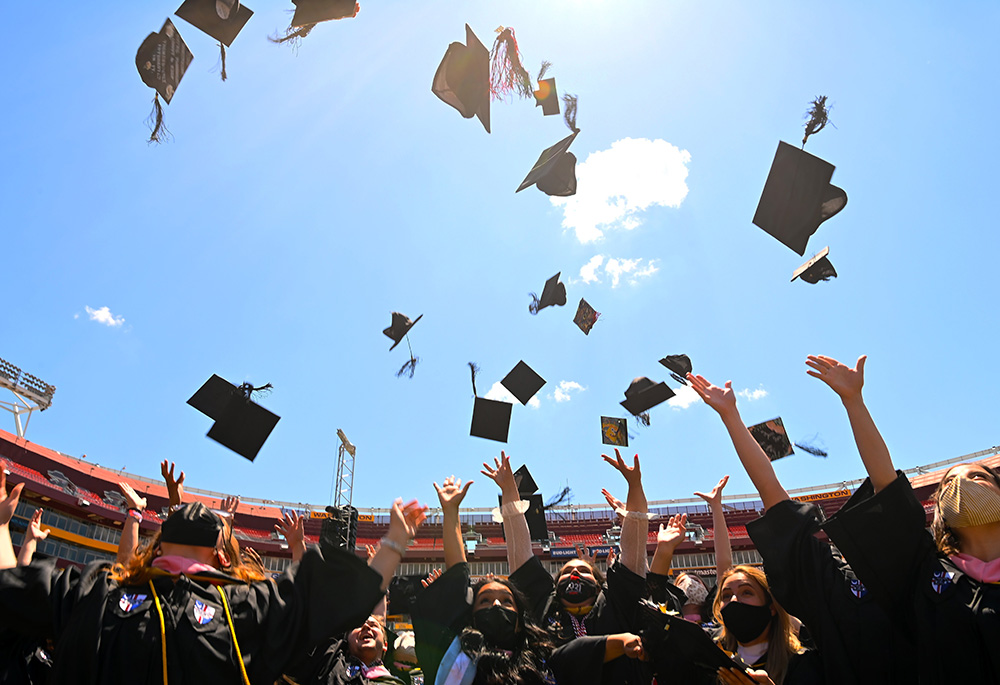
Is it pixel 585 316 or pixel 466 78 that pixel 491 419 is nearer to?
pixel 585 316

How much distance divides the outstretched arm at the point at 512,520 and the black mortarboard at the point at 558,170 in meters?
3.69

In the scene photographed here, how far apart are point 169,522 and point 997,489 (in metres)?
2.91

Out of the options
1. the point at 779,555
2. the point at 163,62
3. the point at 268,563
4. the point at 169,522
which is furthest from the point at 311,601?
the point at 268,563

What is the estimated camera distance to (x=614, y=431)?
9031mm

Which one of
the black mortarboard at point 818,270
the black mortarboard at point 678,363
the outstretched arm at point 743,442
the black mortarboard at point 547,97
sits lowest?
the outstretched arm at point 743,442

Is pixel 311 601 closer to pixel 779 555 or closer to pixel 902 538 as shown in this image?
pixel 779 555

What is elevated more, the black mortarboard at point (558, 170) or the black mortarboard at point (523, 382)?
the black mortarboard at point (558, 170)

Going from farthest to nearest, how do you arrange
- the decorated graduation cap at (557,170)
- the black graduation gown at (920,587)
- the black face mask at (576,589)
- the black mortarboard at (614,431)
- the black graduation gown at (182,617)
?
the black mortarboard at (614,431)
the decorated graduation cap at (557,170)
the black face mask at (576,589)
the black graduation gown at (182,617)
the black graduation gown at (920,587)

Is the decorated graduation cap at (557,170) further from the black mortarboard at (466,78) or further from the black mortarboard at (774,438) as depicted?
the black mortarboard at (774,438)

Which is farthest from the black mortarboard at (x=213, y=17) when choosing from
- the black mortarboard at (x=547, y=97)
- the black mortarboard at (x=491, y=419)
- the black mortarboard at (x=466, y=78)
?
the black mortarboard at (x=491, y=419)

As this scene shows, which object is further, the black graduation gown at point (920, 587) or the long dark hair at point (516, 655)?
the long dark hair at point (516, 655)

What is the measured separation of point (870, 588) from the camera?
1.96 meters

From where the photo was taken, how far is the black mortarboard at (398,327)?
8.10 metres

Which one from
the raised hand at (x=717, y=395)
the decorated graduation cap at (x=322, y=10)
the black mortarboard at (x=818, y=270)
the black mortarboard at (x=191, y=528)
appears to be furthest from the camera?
the black mortarboard at (x=818, y=270)
